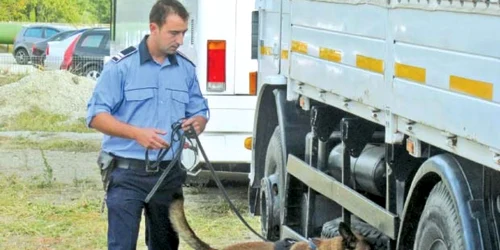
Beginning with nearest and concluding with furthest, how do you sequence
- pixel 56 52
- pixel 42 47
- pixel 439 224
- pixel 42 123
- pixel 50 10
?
pixel 439 224, pixel 42 123, pixel 56 52, pixel 42 47, pixel 50 10

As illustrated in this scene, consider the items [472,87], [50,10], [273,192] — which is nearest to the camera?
[472,87]

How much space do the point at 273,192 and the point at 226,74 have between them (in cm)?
225

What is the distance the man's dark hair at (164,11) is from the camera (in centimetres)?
686

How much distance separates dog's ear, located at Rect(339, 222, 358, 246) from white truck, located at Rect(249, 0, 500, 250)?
0.47ft

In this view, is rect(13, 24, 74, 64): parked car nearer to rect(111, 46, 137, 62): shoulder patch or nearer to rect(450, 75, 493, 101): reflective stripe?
rect(111, 46, 137, 62): shoulder patch

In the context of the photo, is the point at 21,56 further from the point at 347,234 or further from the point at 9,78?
the point at 347,234

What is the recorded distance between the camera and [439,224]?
5.66m

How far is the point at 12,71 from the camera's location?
35.0m

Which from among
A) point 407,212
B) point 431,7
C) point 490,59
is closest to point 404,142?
point 407,212

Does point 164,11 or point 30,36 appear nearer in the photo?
point 164,11

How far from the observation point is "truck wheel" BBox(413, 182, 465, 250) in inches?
213

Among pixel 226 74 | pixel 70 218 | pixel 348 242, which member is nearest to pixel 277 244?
pixel 348 242

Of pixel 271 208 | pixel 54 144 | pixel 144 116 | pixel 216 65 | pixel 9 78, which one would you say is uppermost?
pixel 144 116

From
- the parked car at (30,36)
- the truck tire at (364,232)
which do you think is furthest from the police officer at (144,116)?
the parked car at (30,36)
